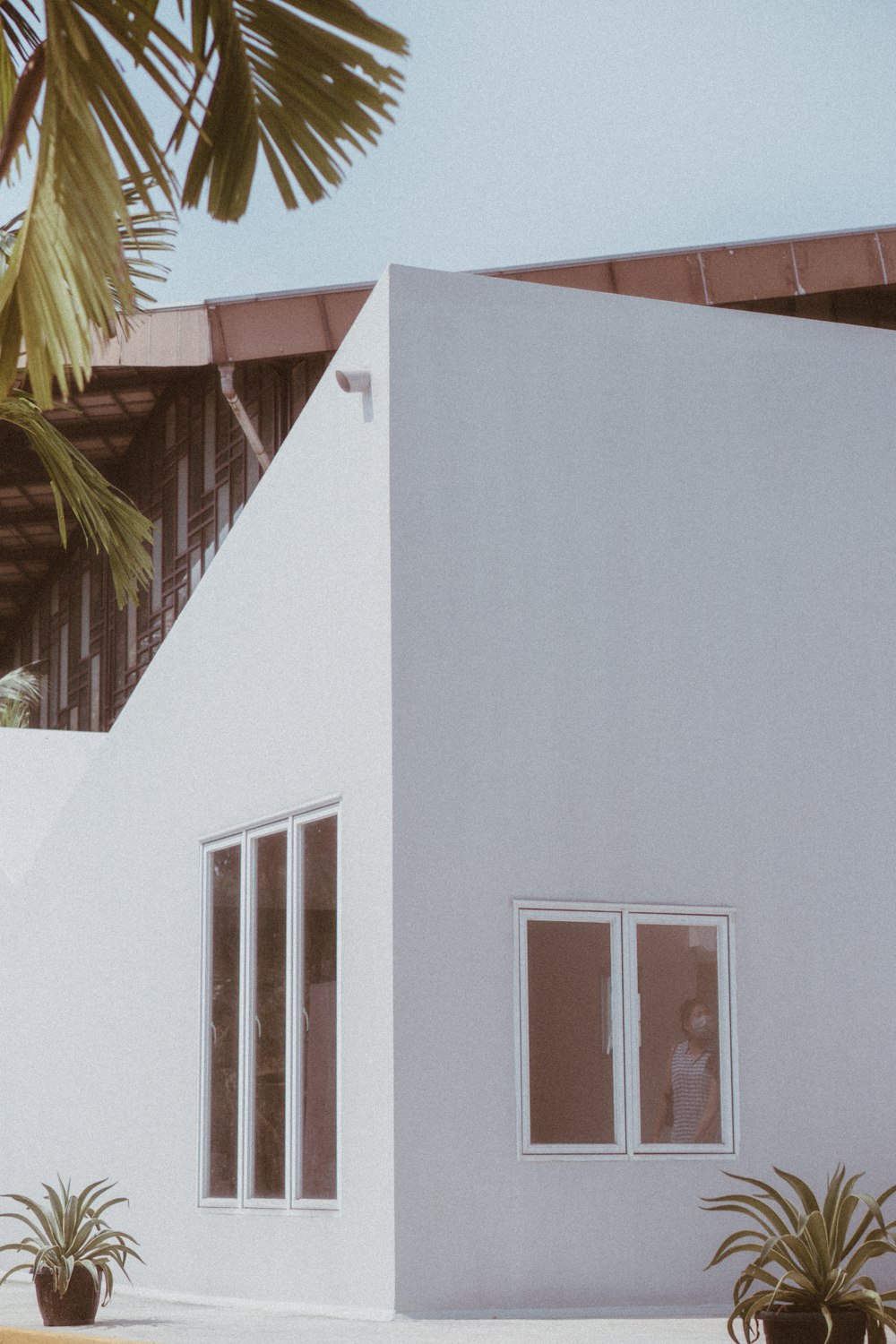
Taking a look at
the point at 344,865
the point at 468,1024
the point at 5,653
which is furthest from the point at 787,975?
the point at 5,653

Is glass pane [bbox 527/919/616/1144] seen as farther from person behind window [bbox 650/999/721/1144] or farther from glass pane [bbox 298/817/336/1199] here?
glass pane [bbox 298/817/336/1199]

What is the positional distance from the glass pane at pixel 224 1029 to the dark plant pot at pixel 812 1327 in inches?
206

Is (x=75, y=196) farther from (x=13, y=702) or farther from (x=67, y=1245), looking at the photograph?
(x=13, y=702)

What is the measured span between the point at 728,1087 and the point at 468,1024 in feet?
5.06

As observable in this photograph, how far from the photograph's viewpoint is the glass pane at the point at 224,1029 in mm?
10961

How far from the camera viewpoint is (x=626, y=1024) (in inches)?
367

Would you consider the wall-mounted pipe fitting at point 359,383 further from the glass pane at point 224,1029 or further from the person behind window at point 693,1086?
the person behind window at point 693,1086

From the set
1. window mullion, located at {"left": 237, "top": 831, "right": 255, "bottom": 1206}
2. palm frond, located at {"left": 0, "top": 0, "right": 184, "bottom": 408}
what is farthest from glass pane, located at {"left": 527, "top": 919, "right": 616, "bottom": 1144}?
palm frond, located at {"left": 0, "top": 0, "right": 184, "bottom": 408}

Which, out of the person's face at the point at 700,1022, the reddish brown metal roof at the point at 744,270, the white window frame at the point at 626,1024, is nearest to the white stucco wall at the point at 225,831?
the white window frame at the point at 626,1024

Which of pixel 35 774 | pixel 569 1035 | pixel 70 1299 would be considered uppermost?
pixel 35 774

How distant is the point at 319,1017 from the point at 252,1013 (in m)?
1.07

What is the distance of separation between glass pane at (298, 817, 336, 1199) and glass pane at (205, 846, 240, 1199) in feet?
3.68

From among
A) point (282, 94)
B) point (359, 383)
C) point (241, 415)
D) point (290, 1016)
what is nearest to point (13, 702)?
point (241, 415)

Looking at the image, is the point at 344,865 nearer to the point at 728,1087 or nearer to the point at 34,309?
the point at 728,1087
